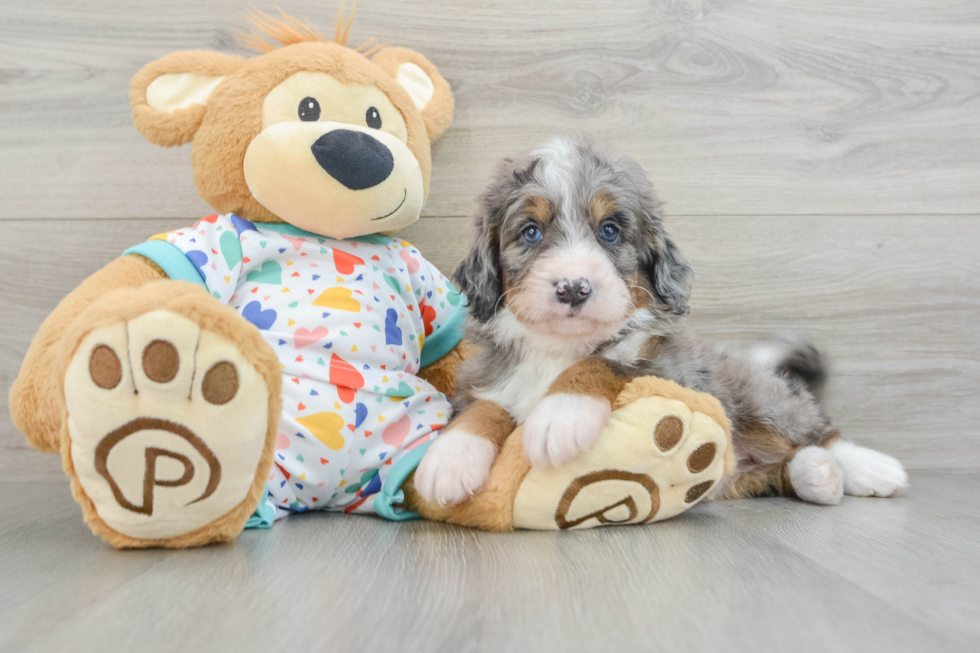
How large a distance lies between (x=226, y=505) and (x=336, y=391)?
0.42m

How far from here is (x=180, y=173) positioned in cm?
230

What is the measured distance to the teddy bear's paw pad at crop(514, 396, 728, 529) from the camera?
1.42 meters

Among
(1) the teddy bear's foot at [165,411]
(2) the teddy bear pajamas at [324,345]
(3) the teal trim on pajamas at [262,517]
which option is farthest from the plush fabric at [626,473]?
(1) the teddy bear's foot at [165,411]

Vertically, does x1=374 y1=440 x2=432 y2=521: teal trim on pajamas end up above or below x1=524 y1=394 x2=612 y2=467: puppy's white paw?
below

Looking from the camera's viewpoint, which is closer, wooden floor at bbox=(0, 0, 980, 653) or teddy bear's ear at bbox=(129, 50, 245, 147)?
teddy bear's ear at bbox=(129, 50, 245, 147)

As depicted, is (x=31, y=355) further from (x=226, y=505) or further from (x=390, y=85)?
(x=390, y=85)

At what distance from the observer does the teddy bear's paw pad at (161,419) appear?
113cm

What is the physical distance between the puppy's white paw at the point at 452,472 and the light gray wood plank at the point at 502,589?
0.30 ft

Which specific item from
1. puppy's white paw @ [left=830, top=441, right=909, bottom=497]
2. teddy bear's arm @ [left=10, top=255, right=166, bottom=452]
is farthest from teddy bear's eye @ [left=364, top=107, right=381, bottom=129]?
puppy's white paw @ [left=830, top=441, right=909, bottom=497]

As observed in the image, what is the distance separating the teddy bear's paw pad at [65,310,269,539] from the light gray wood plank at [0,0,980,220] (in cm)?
128

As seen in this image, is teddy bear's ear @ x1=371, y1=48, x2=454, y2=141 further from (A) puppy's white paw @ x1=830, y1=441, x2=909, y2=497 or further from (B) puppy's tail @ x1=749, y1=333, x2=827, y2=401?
(A) puppy's white paw @ x1=830, y1=441, x2=909, y2=497

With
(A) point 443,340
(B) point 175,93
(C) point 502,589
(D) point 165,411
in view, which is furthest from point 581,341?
(B) point 175,93

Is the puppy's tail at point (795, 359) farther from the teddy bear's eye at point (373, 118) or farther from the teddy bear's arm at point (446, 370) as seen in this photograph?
the teddy bear's eye at point (373, 118)

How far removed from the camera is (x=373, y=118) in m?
1.82
